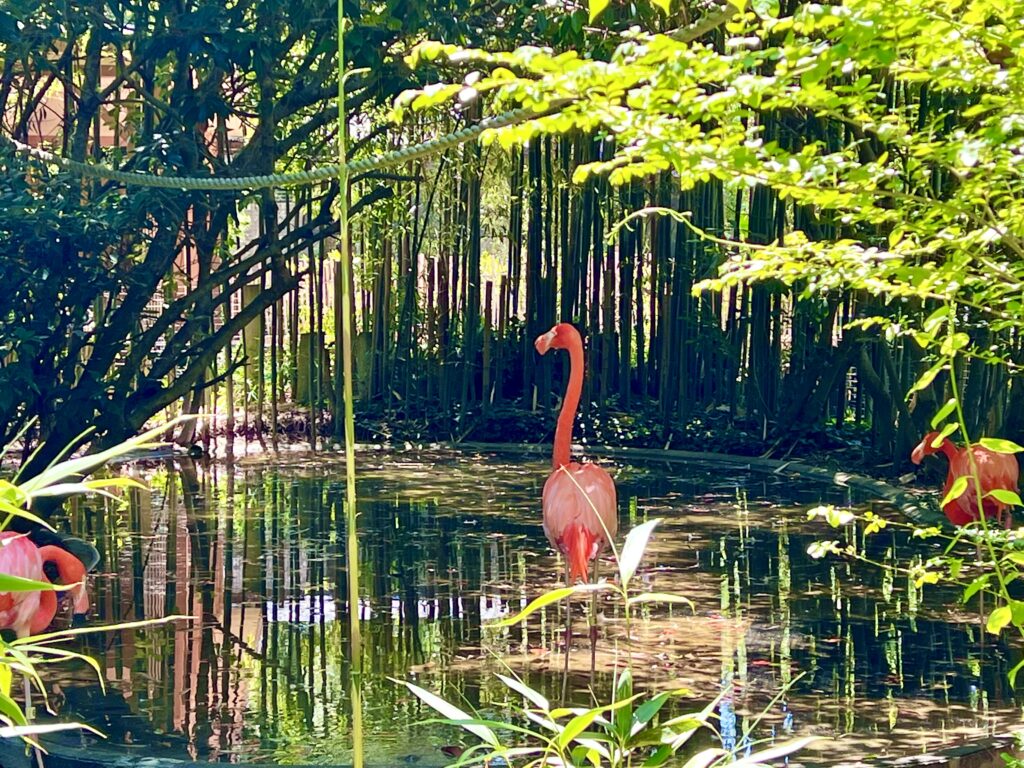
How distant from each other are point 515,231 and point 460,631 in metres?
6.06

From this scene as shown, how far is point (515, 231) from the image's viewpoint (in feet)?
35.1

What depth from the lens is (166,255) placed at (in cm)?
554

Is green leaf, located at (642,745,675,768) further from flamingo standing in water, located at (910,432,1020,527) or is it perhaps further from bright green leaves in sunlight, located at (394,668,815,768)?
flamingo standing in water, located at (910,432,1020,527)

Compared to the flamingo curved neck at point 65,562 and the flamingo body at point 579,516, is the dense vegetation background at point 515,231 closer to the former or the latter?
the flamingo curved neck at point 65,562

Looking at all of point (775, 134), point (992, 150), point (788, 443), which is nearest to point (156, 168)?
point (992, 150)

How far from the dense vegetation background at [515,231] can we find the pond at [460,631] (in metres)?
0.84

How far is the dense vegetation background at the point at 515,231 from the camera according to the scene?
6.64 ft

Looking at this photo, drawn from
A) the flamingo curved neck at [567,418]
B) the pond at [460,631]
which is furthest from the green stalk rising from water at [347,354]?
the flamingo curved neck at [567,418]

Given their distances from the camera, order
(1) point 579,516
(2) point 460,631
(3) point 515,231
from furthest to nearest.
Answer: (3) point 515,231 < (2) point 460,631 < (1) point 579,516

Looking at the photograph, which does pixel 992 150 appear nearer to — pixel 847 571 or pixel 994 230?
pixel 994 230

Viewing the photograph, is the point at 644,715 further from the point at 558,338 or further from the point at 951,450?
the point at 951,450

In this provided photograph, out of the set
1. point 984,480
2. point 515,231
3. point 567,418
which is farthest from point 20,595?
point 515,231

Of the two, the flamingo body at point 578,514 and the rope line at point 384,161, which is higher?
the rope line at point 384,161

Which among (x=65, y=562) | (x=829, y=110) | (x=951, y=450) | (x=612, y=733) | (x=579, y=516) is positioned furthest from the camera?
(x=951, y=450)
